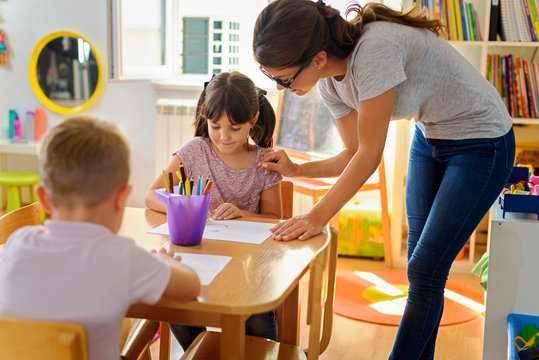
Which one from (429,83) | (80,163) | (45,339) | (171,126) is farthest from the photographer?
(171,126)

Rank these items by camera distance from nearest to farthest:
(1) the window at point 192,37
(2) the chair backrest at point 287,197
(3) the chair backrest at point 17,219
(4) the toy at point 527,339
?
(3) the chair backrest at point 17,219
(4) the toy at point 527,339
(2) the chair backrest at point 287,197
(1) the window at point 192,37

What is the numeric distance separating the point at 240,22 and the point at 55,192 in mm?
3167

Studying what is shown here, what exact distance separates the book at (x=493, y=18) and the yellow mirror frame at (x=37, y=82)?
7.95ft

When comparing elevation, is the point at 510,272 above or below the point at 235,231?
below

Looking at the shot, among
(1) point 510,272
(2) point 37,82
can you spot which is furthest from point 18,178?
(1) point 510,272

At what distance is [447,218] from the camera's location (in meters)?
1.50

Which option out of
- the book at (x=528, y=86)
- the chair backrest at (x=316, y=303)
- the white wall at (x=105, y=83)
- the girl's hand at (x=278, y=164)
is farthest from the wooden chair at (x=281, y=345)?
the white wall at (x=105, y=83)

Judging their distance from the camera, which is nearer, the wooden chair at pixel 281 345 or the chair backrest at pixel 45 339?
the chair backrest at pixel 45 339

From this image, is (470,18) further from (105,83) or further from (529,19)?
Answer: (105,83)

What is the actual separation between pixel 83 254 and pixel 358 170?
76 cm

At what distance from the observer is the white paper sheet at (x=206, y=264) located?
3.55ft

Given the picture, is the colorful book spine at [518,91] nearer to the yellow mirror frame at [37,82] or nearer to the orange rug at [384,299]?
the orange rug at [384,299]

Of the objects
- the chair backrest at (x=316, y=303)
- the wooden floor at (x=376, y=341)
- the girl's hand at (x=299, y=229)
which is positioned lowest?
the wooden floor at (x=376, y=341)

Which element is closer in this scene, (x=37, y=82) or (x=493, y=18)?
(x=493, y=18)
